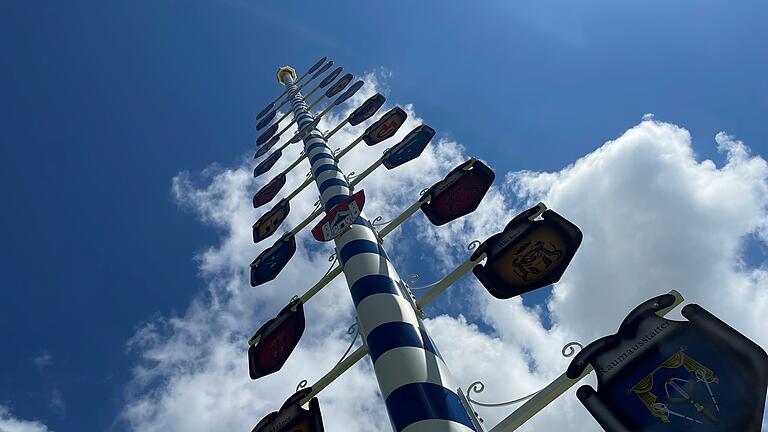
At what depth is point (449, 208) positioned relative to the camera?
24.4 ft

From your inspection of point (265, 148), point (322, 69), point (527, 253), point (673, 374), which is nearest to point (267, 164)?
point (265, 148)

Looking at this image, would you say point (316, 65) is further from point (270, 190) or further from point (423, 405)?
point (423, 405)

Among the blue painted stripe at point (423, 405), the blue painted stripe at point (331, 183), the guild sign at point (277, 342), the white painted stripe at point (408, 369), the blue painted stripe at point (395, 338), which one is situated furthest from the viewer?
the blue painted stripe at point (331, 183)

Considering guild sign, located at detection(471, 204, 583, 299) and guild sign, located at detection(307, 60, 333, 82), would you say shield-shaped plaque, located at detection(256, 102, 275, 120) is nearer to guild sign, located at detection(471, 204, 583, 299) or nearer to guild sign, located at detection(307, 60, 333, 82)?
guild sign, located at detection(307, 60, 333, 82)

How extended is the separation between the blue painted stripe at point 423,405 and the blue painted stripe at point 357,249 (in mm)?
2276

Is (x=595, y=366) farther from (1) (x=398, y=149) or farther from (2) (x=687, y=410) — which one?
(1) (x=398, y=149)

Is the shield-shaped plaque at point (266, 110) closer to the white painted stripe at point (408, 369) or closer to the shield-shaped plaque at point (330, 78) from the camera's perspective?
the shield-shaped plaque at point (330, 78)

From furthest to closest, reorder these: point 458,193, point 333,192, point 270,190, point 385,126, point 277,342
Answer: point 270,190, point 385,126, point 333,192, point 458,193, point 277,342

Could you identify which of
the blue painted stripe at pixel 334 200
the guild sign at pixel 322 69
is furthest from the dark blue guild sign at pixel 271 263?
the guild sign at pixel 322 69

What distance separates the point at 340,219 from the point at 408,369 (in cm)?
Answer: 259

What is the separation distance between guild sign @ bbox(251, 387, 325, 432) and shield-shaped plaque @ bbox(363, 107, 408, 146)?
703 cm

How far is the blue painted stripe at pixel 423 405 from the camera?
4078 mm

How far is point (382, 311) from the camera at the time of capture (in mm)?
5297

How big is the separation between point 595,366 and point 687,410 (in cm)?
63
